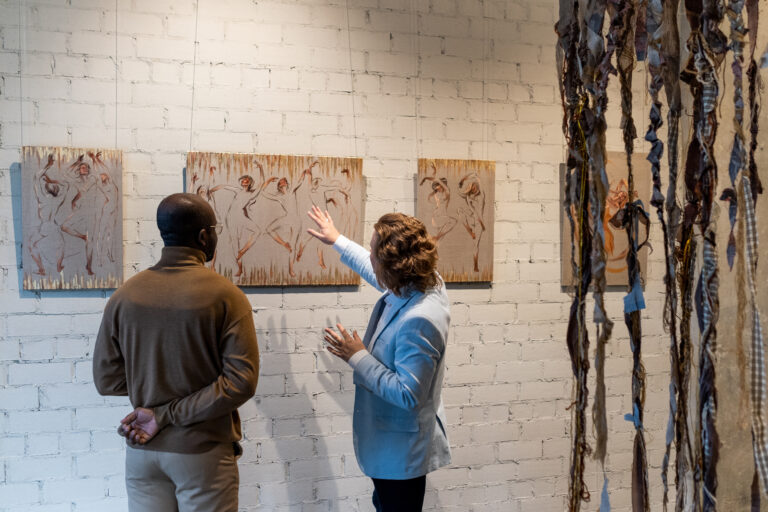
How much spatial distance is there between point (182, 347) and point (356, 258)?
851 mm

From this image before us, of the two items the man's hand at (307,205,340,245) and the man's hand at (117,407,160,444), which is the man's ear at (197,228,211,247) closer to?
the man's hand at (117,407,160,444)

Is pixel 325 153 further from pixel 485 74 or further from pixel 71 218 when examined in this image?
pixel 71 218

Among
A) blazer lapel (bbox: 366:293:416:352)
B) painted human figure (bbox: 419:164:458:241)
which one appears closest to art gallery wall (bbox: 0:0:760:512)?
painted human figure (bbox: 419:164:458:241)

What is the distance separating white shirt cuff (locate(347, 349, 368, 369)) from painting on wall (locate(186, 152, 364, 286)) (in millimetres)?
772

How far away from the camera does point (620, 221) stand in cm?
69

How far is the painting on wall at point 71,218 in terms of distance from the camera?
2375 mm

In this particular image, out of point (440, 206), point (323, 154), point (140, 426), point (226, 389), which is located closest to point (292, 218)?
point (323, 154)

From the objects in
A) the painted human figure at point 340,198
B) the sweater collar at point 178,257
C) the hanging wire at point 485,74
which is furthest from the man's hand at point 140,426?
the hanging wire at point 485,74

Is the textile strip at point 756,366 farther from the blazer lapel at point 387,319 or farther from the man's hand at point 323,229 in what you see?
the man's hand at point 323,229

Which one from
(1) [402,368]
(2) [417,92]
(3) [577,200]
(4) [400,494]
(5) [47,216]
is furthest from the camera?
(2) [417,92]

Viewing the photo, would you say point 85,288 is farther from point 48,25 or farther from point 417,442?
point 417,442

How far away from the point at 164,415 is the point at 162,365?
0.14 m

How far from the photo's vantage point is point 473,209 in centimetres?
281

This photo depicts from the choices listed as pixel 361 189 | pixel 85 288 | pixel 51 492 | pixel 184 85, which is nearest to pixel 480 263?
pixel 361 189
